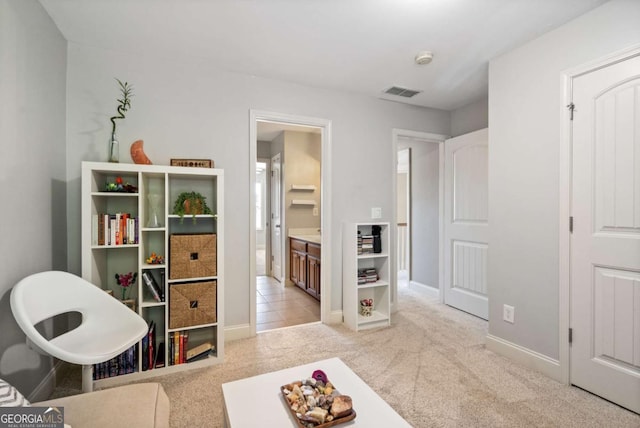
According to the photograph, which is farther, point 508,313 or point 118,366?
point 508,313

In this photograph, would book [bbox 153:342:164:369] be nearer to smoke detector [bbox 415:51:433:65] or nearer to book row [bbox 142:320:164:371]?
book row [bbox 142:320:164:371]

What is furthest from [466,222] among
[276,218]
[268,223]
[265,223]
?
[265,223]

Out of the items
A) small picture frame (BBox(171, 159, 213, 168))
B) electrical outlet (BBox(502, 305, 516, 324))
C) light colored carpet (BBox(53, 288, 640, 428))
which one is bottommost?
light colored carpet (BBox(53, 288, 640, 428))

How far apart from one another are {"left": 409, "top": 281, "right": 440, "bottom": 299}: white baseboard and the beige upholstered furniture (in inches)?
146

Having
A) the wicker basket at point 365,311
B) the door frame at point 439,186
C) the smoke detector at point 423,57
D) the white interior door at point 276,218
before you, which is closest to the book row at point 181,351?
the wicker basket at point 365,311

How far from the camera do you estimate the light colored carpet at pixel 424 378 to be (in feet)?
5.68

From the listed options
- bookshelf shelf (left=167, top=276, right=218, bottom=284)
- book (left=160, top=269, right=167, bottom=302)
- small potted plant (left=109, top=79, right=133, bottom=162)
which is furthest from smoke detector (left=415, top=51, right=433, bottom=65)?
book (left=160, top=269, right=167, bottom=302)

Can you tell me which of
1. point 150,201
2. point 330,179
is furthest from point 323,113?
point 150,201

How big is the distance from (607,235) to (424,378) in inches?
60.1

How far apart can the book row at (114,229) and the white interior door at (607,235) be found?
10.3 feet

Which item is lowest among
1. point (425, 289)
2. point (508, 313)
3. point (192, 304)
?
point (425, 289)

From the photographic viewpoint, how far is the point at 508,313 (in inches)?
98.1

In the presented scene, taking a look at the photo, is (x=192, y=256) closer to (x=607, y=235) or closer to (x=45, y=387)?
(x=45, y=387)

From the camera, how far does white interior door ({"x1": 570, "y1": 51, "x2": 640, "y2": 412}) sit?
71.0 inches
